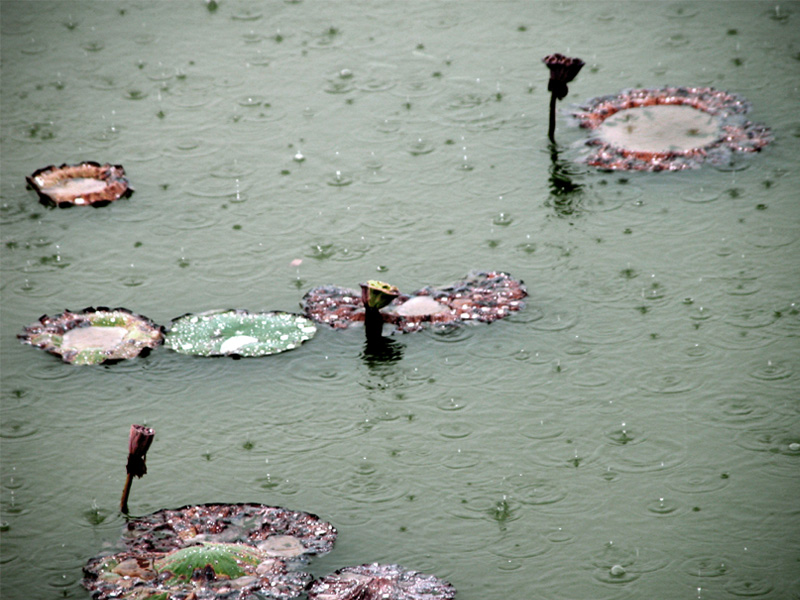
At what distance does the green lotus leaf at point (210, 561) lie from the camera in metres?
6.33

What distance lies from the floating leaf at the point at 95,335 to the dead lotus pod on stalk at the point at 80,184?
158 cm

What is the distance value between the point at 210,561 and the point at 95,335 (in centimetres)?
246

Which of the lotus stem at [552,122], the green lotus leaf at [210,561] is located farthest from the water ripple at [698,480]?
the lotus stem at [552,122]

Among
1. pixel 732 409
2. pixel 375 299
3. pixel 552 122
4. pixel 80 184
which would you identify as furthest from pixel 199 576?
pixel 552 122

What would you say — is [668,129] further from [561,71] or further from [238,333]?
[238,333]

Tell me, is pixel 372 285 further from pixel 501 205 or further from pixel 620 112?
pixel 620 112

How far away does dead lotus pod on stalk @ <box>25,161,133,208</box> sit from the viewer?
988 centimetres

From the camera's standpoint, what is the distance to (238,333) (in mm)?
8375

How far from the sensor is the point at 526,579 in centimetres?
653

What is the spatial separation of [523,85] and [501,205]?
189 cm

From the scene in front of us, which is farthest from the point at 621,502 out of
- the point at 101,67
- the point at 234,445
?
the point at 101,67

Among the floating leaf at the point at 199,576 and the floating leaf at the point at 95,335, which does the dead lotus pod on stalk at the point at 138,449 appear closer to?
the floating leaf at the point at 199,576

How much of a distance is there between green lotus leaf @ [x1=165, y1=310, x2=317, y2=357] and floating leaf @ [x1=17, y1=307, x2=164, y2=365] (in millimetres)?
164

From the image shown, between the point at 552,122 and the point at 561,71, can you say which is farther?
the point at 552,122
